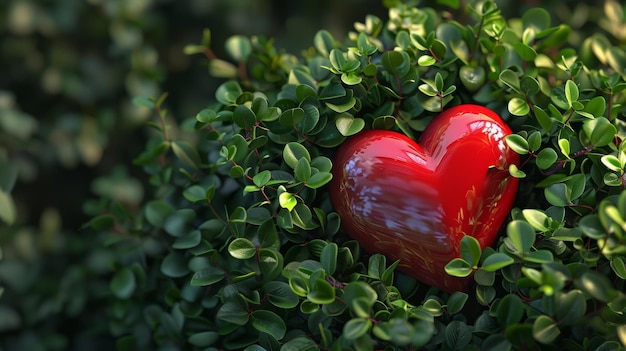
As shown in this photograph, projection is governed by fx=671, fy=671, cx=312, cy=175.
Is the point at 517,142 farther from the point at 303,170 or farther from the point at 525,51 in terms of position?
the point at 303,170

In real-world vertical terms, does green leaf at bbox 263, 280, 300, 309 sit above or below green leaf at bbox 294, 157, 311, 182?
below

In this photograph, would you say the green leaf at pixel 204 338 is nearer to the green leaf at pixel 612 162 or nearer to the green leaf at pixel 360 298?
the green leaf at pixel 360 298

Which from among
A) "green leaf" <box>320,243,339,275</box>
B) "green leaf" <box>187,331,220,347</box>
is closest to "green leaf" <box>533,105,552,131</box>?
"green leaf" <box>320,243,339,275</box>

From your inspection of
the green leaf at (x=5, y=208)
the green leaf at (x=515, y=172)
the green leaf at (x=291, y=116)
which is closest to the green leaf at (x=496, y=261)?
the green leaf at (x=515, y=172)

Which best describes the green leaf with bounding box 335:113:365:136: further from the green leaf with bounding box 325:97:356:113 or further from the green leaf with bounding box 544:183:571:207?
the green leaf with bounding box 544:183:571:207

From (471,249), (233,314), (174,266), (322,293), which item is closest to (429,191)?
(471,249)

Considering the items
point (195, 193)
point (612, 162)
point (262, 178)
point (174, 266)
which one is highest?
point (612, 162)

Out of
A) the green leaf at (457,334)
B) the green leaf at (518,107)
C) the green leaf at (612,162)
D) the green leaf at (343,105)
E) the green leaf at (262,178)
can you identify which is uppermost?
the green leaf at (518,107)
